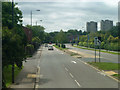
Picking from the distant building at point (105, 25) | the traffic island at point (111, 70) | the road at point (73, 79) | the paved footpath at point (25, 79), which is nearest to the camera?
the paved footpath at point (25, 79)

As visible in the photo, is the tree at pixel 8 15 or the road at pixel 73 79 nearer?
the road at pixel 73 79

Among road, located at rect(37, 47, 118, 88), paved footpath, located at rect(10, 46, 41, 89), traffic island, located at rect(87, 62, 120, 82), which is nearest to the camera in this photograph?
paved footpath, located at rect(10, 46, 41, 89)

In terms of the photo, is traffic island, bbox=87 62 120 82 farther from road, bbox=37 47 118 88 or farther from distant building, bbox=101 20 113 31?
distant building, bbox=101 20 113 31

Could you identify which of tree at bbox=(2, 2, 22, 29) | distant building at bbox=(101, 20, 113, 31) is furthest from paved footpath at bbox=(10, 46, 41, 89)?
distant building at bbox=(101, 20, 113, 31)

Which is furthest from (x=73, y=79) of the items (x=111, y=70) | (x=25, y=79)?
(x=111, y=70)

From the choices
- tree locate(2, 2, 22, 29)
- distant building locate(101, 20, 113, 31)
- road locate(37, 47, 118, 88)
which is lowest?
road locate(37, 47, 118, 88)

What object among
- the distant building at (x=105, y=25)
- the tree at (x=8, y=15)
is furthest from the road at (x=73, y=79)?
the distant building at (x=105, y=25)

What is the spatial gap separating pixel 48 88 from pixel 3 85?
10.1 feet

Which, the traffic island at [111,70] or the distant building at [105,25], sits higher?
the distant building at [105,25]

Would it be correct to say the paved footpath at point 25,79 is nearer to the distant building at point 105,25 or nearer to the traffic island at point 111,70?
the traffic island at point 111,70

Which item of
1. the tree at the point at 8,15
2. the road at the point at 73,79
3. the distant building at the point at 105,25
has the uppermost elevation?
the distant building at the point at 105,25

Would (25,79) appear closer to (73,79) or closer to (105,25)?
(73,79)

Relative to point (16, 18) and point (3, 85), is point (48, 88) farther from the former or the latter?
point (16, 18)

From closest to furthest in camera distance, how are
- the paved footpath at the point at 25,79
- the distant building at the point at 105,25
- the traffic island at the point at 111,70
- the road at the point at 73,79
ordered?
the paved footpath at the point at 25,79, the road at the point at 73,79, the traffic island at the point at 111,70, the distant building at the point at 105,25
